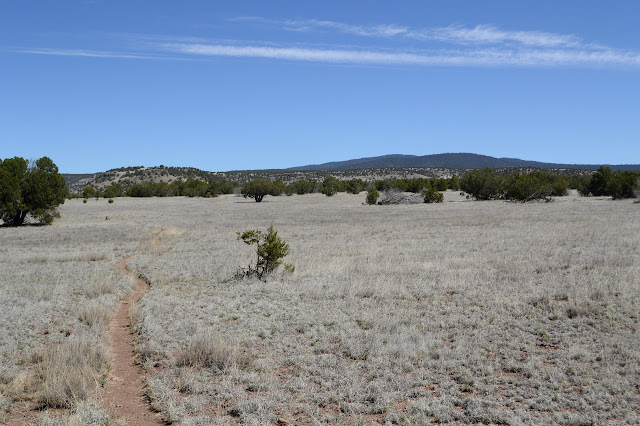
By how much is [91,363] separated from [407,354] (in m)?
5.51

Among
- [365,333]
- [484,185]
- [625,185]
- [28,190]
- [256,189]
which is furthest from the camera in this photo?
[256,189]

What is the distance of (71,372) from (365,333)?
5401mm

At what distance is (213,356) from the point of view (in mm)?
8508

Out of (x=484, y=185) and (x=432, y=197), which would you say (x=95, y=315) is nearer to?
(x=432, y=197)

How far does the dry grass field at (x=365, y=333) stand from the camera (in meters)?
6.83

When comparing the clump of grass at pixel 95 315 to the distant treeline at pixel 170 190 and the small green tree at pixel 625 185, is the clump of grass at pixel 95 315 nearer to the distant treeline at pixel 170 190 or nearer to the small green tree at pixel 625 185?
the small green tree at pixel 625 185

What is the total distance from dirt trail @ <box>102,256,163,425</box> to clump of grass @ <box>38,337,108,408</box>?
26 centimetres

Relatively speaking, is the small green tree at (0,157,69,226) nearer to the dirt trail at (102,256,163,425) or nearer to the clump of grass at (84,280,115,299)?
the clump of grass at (84,280,115,299)

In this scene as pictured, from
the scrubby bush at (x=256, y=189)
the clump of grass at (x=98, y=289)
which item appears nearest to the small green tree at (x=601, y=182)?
the scrubby bush at (x=256, y=189)

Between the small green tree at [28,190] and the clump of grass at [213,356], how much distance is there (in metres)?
33.5

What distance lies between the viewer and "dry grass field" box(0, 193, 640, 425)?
22.4 ft

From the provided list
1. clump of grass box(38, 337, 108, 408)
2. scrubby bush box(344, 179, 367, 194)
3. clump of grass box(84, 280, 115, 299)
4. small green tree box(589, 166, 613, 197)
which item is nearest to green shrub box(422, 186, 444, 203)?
small green tree box(589, 166, 613, 197)

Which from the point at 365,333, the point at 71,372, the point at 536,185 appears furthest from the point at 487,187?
the point at 71,372

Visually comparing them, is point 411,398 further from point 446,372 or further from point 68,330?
point 68,330
